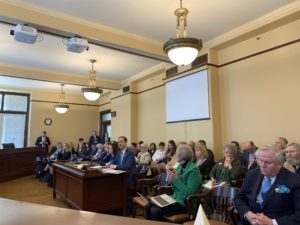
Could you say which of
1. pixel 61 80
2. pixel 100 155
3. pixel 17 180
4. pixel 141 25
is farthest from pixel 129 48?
pixel 17 180

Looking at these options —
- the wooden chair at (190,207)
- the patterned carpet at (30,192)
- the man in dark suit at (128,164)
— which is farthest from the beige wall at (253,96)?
the patterned carpet at (30,192)

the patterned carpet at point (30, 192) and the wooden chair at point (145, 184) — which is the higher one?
the wooden chair at point (145, 184)

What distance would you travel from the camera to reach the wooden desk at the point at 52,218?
1.05 metres

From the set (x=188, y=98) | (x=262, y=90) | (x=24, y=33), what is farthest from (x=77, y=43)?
(x=262, y=90)

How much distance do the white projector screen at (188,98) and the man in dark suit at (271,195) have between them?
140 inches

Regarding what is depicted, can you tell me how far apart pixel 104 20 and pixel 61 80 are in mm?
4236

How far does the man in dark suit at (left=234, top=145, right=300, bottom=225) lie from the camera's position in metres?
1.86

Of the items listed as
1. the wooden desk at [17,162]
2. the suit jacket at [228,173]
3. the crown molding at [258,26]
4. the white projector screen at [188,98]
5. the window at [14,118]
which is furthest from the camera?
the window at [14,118]

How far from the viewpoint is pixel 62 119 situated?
11.5m

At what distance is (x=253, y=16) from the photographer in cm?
451

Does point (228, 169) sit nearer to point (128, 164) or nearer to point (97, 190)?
point (128, 164)

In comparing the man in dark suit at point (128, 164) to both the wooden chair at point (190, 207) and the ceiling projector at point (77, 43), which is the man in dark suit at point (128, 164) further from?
the ceiling projector at point (77, 43)

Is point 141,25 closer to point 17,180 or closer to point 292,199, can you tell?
point 292,199

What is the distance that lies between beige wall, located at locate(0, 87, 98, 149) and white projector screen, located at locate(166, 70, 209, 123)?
6452 millimetres
